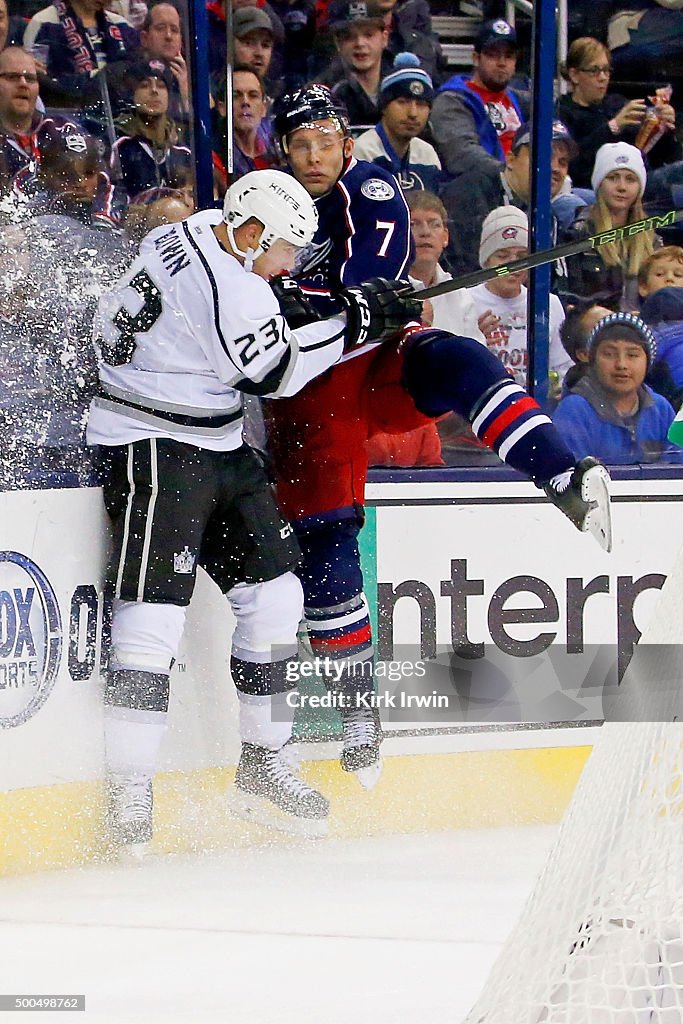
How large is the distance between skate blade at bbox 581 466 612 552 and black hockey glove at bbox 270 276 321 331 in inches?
28.8

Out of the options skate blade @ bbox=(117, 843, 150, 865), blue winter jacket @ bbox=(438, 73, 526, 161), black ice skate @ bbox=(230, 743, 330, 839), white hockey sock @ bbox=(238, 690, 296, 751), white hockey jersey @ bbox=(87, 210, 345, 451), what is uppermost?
blue winter jacket @ bbox=(438, 73, 526, 161)

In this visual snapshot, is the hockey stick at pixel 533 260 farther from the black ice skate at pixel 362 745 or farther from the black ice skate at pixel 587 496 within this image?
the black ice skate at pixel 362 745

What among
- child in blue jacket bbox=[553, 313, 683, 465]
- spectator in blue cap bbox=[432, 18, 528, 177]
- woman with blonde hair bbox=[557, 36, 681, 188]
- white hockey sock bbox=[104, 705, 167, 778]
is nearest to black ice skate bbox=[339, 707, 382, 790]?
white hockey sock bbox=[104, 705, 167, 778]

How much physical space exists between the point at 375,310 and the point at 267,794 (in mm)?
1138

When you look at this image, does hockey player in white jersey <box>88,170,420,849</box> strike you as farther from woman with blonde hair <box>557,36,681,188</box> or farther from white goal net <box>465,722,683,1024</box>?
white goal net <box>465,722,683,1024</box>

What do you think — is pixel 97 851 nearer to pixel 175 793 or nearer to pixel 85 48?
pixel 175 793

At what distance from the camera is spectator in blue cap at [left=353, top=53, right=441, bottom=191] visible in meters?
3.32

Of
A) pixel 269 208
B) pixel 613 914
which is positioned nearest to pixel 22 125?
pixel 269 208

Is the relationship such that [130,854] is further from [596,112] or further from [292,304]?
[596,112]

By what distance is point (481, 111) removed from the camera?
3.41 meters

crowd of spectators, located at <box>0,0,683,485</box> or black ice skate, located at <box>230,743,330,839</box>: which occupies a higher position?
crowd of spectators, located at <box>0,0,683,485</box>

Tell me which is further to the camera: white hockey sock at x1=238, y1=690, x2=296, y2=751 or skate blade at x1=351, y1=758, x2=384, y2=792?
skate blade at x1=351, y1=758, x2=384, y2=792

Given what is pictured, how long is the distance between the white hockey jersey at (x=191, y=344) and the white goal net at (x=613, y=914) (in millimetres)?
1384

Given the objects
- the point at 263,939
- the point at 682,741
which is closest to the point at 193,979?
the point at 263,939
